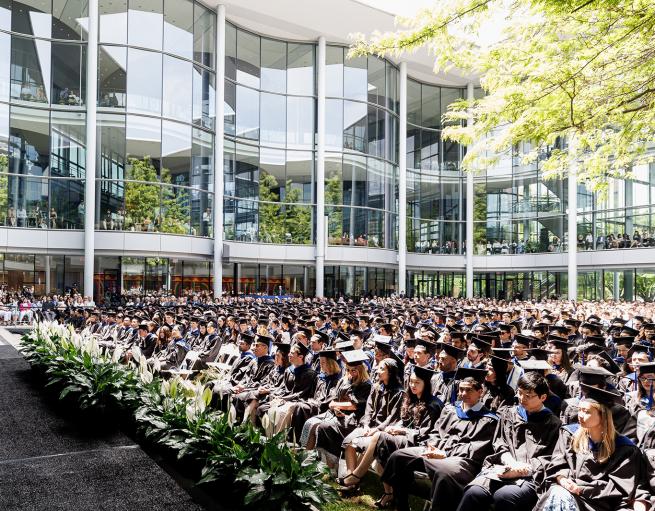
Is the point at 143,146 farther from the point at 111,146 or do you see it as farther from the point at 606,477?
the point at 606,477

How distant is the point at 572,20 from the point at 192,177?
2485 centimetres

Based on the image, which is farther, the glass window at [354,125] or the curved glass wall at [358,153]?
the glass window at [354,125]

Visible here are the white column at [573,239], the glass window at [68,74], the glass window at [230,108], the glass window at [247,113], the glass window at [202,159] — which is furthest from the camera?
the white column at [573,239]

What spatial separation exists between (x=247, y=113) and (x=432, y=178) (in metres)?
14.7

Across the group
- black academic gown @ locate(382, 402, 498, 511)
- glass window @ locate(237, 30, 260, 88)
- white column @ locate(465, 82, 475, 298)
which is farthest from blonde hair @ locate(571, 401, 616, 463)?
white column @ locate(465, 82, 475, 298)

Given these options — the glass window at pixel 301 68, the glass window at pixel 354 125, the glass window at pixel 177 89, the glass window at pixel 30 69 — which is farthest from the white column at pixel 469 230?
the glass window at pixel 30 69

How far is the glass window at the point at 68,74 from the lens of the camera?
27.3m

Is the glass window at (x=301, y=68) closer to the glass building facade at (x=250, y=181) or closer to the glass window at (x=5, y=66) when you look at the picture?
the glass building facade at (x=250, y=181)

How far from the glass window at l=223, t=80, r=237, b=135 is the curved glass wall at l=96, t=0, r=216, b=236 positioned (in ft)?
5.75

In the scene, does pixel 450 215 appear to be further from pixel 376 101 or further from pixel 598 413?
pixel 598 413

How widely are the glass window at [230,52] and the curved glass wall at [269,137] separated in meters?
0.06

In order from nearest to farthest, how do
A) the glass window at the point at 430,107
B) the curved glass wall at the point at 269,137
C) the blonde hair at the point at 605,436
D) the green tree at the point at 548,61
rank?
the blonde hair at the point at 605,436, the green tree at the point at 548,61, the curved glass wall at the point at 269,137, the glass window at the point at 430,107

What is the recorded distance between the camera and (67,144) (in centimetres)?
2712

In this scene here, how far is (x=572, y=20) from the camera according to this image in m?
6.79
